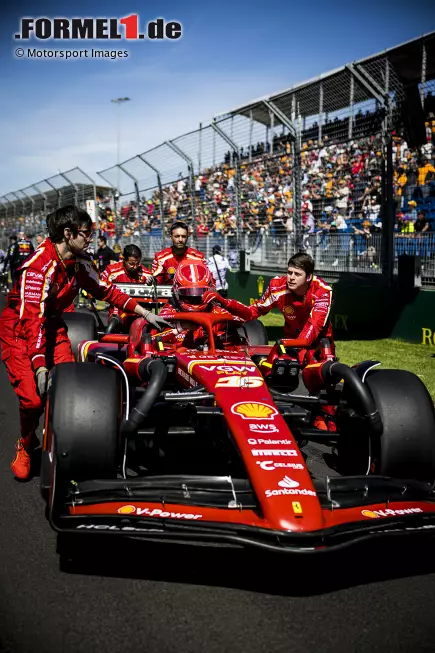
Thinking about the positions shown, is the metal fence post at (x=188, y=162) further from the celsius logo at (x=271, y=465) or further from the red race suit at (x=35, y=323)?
the celsius logo at (x=271, y=465)

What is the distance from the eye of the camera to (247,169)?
16156mm

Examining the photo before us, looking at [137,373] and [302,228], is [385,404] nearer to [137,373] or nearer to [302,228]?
[137,373]

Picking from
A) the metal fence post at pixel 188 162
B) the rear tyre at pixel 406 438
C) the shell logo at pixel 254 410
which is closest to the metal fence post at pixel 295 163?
the metal fence post at pixel 188 162

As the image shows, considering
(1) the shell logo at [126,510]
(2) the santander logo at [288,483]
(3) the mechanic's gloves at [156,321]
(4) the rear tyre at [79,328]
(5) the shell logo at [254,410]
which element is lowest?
(1) the shell logo at [126,510]

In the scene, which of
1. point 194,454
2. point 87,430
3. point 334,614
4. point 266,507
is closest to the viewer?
point 334,614

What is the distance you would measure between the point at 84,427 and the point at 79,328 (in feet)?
14.4

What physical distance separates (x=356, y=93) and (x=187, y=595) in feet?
37.0

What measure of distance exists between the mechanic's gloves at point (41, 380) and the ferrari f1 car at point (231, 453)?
18.6 inches

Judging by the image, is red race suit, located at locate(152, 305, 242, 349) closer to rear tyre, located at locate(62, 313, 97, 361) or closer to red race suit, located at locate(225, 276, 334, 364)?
red race suit, located at locate(225, 276, 334, 364)

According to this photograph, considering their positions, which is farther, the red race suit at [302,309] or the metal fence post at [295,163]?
the metal fence post at [295,163]


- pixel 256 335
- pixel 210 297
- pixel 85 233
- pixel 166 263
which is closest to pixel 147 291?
pixel 166 263

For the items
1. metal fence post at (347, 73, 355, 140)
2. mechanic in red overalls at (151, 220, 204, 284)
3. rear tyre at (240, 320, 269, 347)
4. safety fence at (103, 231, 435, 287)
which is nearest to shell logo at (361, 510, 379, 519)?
rear tyre at (240, 320, 269, 347)

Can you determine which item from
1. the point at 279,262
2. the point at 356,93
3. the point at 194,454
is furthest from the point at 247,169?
the point at 194,454

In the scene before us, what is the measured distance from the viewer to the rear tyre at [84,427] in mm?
3811
